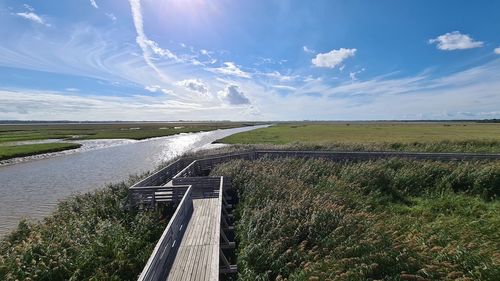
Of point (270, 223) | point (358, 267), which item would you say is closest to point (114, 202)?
point (270, 223)

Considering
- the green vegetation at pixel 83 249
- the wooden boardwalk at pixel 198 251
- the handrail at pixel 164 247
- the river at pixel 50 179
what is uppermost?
the handrail at pixel 164 247

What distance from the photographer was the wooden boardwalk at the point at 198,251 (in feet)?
26.6

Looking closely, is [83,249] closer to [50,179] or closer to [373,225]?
[373,225]

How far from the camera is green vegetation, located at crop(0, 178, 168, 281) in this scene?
31.2ft

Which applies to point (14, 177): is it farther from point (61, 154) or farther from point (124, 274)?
point (124, 274)

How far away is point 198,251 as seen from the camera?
9.53 m

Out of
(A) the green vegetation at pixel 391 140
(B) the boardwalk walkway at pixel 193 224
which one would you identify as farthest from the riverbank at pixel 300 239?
(A) the green vegetation at pixel 391 140

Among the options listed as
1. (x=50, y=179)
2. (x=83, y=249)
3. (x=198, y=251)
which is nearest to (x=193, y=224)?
(x=198, y=251)

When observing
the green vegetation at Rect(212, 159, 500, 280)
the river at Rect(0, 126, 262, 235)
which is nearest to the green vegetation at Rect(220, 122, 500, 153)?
the green vegetation at Rect(212, 159, 500, 280)

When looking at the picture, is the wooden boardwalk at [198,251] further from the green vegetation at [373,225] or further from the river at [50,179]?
the river at [50,179]

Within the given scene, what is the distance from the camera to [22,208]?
746 inches

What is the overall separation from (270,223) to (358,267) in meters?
4.16

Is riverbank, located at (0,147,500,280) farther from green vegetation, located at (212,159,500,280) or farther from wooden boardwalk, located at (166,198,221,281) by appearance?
wooden boardwalk, located at (166,198,221,281)

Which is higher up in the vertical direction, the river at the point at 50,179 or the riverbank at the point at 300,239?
the riverbank at the point at 300,239
